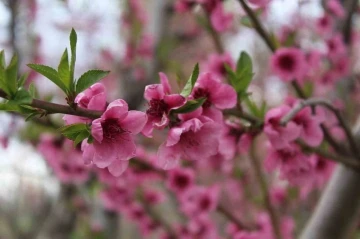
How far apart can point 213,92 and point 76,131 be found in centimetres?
28

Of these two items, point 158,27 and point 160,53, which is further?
point 158,27

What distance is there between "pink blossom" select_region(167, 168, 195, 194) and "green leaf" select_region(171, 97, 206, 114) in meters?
1.12

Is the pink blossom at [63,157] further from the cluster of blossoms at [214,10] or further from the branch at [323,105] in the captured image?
the branch at [323,105]

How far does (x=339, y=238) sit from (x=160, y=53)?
2.30 metres

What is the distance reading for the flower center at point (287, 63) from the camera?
1.46 m

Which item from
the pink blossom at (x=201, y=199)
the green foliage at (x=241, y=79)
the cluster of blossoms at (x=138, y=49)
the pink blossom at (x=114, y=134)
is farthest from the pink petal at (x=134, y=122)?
the cluster of blossoms at (x=138, y=49)

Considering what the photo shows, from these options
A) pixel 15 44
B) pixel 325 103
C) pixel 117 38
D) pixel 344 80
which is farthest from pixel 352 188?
pixel 117 38

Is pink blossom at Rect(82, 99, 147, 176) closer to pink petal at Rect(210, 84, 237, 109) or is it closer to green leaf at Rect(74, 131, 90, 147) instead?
green leaf at Rect(74, 131, 90, 147)

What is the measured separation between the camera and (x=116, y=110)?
67 centimetres

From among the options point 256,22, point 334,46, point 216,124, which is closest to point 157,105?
point 216,124

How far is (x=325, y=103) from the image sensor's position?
3.42 feet

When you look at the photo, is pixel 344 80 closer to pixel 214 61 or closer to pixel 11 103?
pixel 214 61

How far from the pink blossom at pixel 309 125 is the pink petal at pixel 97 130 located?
0.50m

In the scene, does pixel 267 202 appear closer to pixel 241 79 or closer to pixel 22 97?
pixel 241 79
